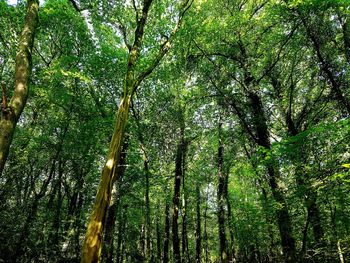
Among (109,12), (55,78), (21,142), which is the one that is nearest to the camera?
(109,12)

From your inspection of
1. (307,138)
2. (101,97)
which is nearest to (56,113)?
(101,97)

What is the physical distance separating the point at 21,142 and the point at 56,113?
2517mm

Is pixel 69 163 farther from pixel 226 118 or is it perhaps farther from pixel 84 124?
pixel 226 118

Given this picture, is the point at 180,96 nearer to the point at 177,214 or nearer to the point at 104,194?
the point at 177,214

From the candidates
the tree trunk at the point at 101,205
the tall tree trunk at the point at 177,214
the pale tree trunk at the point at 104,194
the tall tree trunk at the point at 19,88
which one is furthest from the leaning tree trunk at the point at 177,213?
the tree trunk at the point at 101,205

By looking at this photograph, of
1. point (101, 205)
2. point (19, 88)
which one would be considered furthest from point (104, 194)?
point (19, 88)

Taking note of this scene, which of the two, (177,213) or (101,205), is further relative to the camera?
(177,213)

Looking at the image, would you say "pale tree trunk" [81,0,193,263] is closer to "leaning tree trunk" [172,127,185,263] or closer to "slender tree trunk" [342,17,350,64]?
"leaning tree trunk" [172,127,185,263]

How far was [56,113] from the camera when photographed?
1467 centimetres

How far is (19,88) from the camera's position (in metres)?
3.95

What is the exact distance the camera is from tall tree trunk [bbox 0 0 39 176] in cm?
349

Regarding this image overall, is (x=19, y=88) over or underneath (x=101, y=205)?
over

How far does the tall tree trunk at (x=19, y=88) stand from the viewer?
3486 mm

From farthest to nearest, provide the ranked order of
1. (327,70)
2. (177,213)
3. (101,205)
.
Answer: (177,213)
(327,70)
(101,205)
